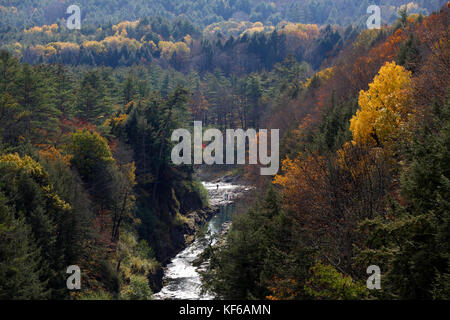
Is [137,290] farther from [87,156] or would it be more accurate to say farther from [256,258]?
[256,258]

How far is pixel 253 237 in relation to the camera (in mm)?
21375

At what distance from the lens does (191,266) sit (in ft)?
141

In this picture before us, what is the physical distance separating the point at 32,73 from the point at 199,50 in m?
121

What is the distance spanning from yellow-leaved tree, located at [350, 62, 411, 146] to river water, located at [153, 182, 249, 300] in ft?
43.7

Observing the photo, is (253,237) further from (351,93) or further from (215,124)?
(215,124)

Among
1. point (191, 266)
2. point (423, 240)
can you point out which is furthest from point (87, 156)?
point (423, 240)

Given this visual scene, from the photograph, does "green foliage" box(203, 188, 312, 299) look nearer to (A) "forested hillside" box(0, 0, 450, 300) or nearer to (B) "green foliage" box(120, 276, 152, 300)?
(A) "forested hillside" box(0, 0, 450, 300)

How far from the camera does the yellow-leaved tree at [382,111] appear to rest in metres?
28.6

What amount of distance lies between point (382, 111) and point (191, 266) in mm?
24194

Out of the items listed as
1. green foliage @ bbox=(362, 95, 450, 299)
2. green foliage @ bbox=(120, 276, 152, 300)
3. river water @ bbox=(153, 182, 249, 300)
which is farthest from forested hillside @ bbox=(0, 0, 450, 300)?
river water @ bbox=(153, 182, 249, 300)

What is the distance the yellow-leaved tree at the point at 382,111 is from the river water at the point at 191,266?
43.7 feet

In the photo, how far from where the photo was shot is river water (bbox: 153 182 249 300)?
1406 inches

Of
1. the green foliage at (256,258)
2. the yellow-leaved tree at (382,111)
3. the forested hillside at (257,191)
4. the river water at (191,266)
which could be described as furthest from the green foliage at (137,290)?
the yellow-leaved tree at (382,111)
